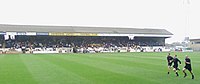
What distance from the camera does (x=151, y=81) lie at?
1772 centimetres

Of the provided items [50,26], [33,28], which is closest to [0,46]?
[33,28]

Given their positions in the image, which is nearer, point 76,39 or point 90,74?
point 90,74

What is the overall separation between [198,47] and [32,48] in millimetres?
53951

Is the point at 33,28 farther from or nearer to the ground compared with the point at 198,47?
farther from the ground

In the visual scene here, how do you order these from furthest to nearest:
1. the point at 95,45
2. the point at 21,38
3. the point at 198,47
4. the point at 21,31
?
the point at 198,47
the point at 95,45
the point at 21,38
the point at 21,31

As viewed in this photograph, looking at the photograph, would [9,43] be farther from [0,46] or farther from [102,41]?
[102,41]

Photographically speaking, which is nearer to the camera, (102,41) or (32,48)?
(32,48)

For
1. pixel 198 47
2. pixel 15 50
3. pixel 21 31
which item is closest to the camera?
pixel 15 50

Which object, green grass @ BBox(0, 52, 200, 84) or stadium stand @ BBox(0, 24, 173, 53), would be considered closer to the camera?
green grass @ BBox(0, 52, 200, 84)

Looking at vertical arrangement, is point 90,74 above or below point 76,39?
below

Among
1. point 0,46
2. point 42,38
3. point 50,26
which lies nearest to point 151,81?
point 0,46

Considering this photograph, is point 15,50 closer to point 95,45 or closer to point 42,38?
point 42,38

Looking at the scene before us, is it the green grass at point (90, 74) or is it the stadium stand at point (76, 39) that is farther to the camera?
the stadium stand at point (76, 39)

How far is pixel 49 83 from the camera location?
673 inches
